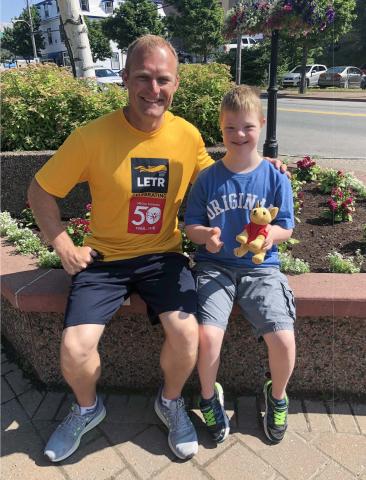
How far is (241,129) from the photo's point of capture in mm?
2227

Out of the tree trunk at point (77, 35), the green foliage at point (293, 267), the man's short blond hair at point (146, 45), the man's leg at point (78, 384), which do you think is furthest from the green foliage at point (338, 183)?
the tree trunk at point (77, 35)

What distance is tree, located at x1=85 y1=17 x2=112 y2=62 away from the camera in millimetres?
49906

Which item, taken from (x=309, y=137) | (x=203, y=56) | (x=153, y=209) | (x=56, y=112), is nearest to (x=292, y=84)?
(x=203, y=56)

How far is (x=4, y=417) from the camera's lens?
8.00ft

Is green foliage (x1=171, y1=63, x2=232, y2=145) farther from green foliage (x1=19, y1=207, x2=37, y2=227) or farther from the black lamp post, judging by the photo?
green foliage (x1=19, y1=207, x2=37, y2=227)

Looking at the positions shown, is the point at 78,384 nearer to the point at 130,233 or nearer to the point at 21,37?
the point at 130,233

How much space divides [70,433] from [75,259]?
86 cm

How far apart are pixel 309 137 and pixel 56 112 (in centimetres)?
798

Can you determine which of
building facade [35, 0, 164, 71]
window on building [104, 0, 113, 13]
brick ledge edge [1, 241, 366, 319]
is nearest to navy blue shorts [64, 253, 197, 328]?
brick ledge edge [1, 241, 366, 319]

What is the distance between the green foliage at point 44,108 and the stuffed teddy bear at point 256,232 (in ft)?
9.94

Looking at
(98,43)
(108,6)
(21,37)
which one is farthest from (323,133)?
(108,6)

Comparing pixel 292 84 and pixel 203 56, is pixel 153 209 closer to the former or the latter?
pixel 292 84

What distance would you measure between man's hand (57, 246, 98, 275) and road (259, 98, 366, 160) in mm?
6992

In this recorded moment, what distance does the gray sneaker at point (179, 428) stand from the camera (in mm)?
2135
